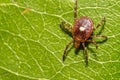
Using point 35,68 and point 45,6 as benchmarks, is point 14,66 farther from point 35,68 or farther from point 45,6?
point 45,6

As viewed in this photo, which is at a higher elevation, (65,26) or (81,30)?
(65,26)

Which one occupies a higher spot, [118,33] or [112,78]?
[118,33]

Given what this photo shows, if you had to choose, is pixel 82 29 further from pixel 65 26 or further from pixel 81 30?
pixel 65 26

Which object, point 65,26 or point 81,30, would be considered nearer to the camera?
point 65,26

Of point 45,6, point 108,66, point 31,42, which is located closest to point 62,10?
point 45,6

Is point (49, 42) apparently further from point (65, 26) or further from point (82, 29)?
point (82, 29)

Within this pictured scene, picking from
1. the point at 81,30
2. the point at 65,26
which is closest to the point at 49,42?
the point at 65,26
